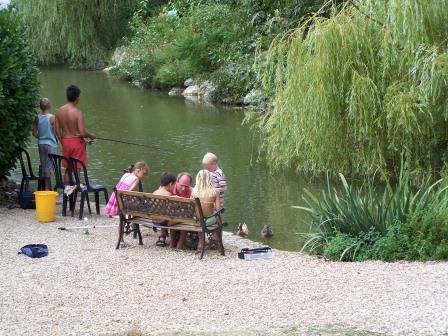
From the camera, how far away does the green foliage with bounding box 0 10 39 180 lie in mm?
11219

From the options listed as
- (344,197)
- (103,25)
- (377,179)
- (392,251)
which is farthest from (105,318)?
(103,25)

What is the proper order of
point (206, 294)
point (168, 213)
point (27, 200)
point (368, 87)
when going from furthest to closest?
1. point (368, 87)
2. point (27, 200)
3. point (168, 213)
4. point (206, 294)

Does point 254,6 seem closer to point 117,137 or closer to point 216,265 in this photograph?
point 117,137

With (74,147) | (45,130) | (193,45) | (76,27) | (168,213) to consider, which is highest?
(76,27)

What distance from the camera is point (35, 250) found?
9016 mm

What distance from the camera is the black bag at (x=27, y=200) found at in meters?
A: 11.7

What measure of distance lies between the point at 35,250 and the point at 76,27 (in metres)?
27.1

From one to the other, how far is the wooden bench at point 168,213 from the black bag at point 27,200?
2527 mm

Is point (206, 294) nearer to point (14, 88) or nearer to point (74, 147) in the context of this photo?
point (74, 147)

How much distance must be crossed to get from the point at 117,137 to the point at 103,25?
57.3 feet

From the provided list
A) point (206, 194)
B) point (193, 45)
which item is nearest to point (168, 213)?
point (206, 194)

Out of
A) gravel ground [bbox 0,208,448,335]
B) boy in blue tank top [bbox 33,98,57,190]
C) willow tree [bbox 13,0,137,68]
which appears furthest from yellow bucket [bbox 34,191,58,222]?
willow tree [bbox 13,0,137,68]

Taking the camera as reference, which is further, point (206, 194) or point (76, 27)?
point (76, 27)

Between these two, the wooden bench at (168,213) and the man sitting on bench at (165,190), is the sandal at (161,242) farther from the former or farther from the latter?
the wooden bench at (168,213)
